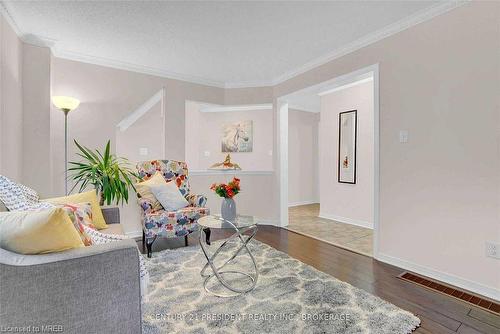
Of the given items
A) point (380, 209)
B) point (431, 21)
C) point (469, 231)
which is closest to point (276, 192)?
point (380, 209)

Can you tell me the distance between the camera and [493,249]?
2045 millimetres

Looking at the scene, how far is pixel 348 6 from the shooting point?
2.30m

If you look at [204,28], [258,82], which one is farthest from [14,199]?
[258,82]

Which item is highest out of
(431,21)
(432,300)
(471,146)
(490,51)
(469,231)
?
(431,21)

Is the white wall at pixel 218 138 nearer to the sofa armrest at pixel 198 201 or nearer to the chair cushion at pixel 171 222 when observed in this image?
the sofa armrest at pixel 198 201

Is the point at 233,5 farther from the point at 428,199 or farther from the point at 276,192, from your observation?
the point at 276,192

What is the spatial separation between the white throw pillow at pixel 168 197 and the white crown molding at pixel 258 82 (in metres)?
1.81

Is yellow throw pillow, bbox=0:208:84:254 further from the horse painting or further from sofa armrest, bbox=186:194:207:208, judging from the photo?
the horse painting

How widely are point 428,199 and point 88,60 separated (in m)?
4.25

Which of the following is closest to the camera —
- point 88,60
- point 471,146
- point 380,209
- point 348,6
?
point 471,146

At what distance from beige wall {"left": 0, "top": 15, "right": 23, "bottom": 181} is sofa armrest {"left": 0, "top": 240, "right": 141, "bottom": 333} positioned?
1.83m

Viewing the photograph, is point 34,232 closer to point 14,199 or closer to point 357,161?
point 14,199

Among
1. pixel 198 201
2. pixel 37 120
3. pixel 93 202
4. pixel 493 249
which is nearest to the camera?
pixel 493 249

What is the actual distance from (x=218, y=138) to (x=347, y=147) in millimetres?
2836
